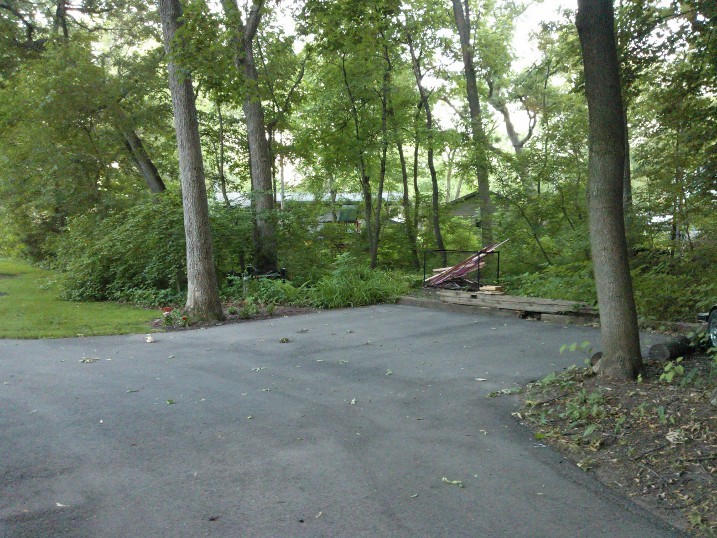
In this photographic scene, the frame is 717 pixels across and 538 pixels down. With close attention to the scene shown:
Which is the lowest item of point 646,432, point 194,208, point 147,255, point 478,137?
point 646,432

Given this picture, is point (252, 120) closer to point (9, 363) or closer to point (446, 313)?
point (446, 313)

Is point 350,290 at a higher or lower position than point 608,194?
lower

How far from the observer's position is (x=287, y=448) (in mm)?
4316

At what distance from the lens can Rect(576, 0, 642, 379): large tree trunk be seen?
5395 mm

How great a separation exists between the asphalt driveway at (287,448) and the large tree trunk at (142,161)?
12.7m

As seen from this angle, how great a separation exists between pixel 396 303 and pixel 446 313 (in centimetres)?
193

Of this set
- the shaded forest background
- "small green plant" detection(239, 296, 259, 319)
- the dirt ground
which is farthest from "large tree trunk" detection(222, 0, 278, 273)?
the dirt ground

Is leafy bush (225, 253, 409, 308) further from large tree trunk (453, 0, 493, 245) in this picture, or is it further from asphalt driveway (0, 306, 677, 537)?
asphalt driveway (0, 306, 677, 537)

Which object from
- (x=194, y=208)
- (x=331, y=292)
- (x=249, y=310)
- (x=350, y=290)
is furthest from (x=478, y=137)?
(x=194, y=208)

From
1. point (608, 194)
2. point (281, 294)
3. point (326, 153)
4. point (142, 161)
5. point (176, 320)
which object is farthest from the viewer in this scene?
point (142, 161)

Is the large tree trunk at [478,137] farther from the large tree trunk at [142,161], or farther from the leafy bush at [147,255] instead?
the large tree trunk at [142,161]

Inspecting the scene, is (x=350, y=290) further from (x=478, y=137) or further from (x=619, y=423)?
(x=619, y=423)

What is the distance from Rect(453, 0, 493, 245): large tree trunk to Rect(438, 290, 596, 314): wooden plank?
16.0 ft

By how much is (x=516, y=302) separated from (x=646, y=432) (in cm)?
656
